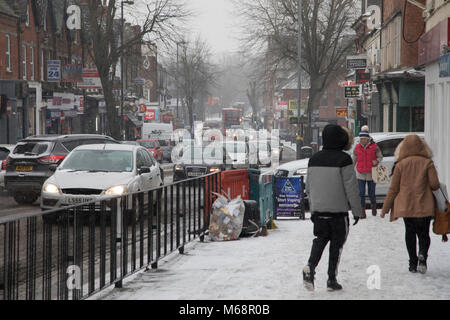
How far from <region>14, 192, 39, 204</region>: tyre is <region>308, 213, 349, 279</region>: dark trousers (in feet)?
46.7

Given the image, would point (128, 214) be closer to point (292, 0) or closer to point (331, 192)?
point (331, 192)

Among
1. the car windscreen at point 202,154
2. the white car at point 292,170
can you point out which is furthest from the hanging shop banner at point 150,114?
the white car at point 292,170

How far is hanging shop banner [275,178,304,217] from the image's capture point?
1698 cm

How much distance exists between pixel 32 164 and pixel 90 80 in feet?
99.5

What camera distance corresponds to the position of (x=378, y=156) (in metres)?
16.6

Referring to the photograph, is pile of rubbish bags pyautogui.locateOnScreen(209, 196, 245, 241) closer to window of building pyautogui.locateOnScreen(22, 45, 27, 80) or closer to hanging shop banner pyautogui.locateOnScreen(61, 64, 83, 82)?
window of building pyautogui.locateOnScreen(22, 45, 27, 80)

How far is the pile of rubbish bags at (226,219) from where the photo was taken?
13.1 metres

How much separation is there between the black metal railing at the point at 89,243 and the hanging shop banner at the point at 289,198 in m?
5.36

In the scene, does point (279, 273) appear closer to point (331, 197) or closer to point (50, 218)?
point (331, 197)

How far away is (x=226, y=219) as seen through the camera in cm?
1314

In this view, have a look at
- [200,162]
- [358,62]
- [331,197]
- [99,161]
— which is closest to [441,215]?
[331,197]

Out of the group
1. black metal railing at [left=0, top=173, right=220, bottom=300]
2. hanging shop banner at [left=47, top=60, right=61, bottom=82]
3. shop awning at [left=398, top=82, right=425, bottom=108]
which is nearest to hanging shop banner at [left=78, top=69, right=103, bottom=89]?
hanging shop banner at [left=47, top=60, right=61, bottom=82]
